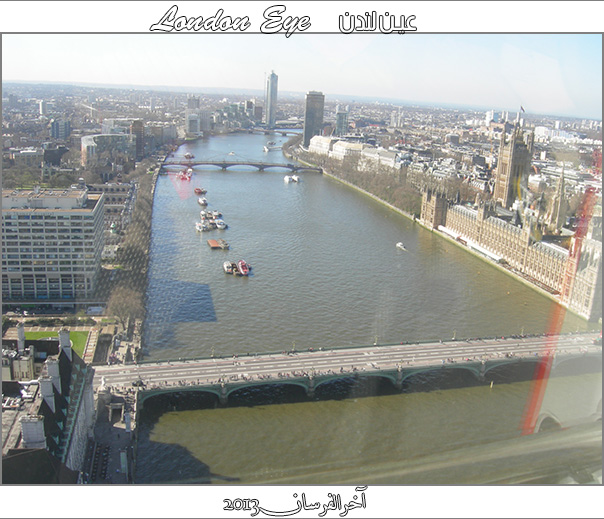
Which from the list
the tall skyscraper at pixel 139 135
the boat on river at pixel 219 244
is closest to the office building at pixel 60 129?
the tall skyscraper at pixel 139 135

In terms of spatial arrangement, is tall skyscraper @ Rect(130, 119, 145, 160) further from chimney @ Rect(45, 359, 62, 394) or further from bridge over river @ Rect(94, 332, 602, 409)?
chimney @ Rect(45, 359, 62, 394)

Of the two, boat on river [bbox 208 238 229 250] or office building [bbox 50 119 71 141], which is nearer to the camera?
boat on river [bbox 208 238 229 250]

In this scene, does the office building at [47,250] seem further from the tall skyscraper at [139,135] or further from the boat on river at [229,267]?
the tall skyscraper at [139,135]

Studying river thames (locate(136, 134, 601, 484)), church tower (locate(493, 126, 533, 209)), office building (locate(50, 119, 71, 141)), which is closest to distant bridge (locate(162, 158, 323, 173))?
office building (locate(50, 119, 71, 141))

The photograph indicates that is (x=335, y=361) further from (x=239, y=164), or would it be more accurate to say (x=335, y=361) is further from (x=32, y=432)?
(x=239, y=164)

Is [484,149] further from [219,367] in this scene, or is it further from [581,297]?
[219,367]

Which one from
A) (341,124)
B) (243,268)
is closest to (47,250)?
(243,268)
